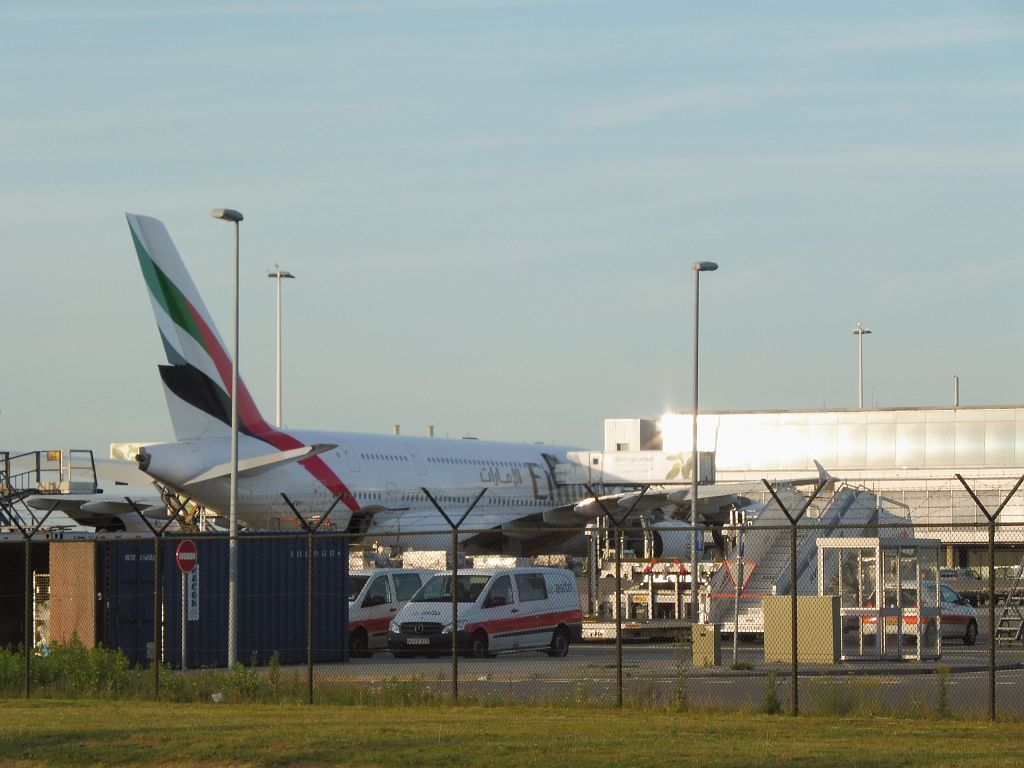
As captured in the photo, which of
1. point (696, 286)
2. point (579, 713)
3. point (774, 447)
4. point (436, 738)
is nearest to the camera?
point (436, 738)

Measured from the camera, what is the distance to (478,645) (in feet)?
99.7

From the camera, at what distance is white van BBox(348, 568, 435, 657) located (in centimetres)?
3300

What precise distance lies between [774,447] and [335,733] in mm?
69626

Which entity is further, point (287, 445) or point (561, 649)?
point (287, 445)

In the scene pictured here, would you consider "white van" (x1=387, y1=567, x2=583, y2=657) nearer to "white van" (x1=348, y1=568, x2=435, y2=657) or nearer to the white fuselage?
"white van" (x1=348, y1=568, x2=435, y2=657)

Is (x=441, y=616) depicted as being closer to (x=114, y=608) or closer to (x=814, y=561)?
(x=114, y=608)

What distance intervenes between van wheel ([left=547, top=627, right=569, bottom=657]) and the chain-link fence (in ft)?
0.10

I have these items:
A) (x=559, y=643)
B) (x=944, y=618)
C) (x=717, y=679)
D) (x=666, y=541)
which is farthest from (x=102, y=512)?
(x=717, y=679)

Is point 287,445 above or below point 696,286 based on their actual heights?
→ below

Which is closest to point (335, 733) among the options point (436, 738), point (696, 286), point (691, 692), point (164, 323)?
point (436, 738)

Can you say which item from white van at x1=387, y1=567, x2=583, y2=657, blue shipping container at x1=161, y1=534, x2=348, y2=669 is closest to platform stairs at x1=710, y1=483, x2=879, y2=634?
white van at x1=387, y1=567, x2=583, y2=657

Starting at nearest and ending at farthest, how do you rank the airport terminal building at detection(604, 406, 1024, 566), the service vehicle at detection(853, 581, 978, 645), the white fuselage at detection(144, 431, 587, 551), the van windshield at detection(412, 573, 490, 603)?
A: the service vehicle at detection(853, 581, 978, 645) < the van windshield at detection(412, 573, 490, 603) < the white fuselage at detection(144, 431, 587, 551) < the airport terminal building at detection(604, 406, 1024, 566)

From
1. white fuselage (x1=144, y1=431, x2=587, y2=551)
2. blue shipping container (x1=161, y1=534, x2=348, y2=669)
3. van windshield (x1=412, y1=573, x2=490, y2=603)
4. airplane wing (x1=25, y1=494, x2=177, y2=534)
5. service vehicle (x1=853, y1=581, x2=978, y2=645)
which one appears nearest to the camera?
service vehicle (x1=853, y1=581, x2=978, y2=645)

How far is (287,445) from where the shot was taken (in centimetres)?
4875
